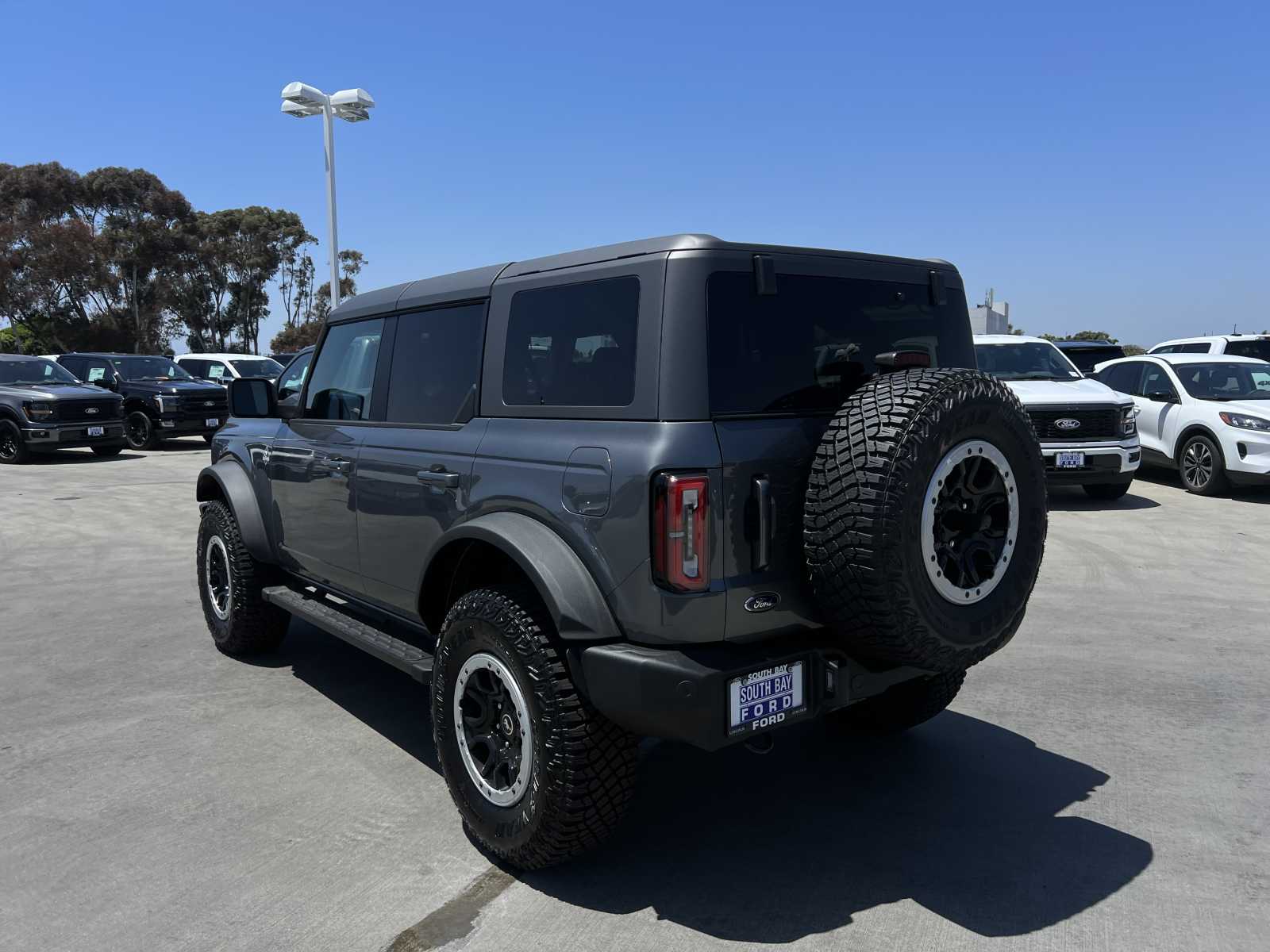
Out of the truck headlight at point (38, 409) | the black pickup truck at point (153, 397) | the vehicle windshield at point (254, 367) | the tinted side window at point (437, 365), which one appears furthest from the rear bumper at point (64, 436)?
the tinted side window at point (437, 365)

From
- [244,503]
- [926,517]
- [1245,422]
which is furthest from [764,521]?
[1245,422]

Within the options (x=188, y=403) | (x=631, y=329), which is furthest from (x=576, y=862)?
(x=188, y=403)

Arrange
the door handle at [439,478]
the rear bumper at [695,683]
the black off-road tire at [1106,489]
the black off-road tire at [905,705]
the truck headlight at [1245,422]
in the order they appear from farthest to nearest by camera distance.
A: the black off-road tire at [1106,489]
the truck headlight at [1245,422]
the black off-road tire at [905,705]
the door handle at [439,478]
the rear bumper at [695,683]

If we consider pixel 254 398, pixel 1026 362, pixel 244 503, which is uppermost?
pixel 1026 362

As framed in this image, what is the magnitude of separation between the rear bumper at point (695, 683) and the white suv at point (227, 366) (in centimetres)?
2112

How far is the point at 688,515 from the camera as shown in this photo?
2828 mm

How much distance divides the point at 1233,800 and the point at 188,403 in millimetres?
18735

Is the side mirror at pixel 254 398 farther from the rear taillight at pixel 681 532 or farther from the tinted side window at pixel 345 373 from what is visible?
the rear taillight at pixel 681 532

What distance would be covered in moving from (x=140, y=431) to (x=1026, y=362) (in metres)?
16.0

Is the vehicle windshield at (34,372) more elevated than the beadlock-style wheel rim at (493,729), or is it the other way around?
the vehicle windshield at (34,372)

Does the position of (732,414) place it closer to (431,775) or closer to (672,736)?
(672,736)

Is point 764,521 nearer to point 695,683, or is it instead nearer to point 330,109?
point 695,683

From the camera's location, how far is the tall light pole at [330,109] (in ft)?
65.0

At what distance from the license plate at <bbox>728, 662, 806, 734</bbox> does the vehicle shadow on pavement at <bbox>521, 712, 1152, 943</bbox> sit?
0.61 metres
